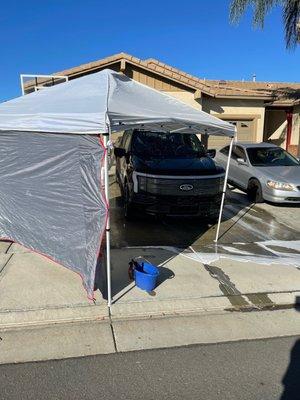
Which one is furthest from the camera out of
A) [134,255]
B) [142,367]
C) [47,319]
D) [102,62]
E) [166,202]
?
[102,62]

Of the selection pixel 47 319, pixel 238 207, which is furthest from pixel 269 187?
pixel 47 319

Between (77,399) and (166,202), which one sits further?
(166,202)

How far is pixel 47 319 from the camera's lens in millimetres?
4359

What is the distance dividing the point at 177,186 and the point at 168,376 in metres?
4.51

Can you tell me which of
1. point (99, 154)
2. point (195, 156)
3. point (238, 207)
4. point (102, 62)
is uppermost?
point (102, 62)

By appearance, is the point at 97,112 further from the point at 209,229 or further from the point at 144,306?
the point at 209,229

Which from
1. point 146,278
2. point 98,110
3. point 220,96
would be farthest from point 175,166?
point 220,96

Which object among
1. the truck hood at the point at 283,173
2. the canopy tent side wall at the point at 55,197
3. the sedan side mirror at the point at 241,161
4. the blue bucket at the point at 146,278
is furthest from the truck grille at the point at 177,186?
the sedan side mirror at the point at 241,161

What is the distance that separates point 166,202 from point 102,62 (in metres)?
8.82

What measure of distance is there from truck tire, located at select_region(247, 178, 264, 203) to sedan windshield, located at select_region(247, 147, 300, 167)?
0.60 meters

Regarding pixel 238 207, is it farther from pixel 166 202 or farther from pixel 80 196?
pixel 80 196

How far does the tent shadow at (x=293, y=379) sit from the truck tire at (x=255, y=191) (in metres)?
6.73

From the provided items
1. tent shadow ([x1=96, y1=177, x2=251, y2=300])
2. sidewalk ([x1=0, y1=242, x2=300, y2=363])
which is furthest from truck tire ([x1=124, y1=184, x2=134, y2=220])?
sidewalk ([x1=0, y1=242, x2=300, y2=363])

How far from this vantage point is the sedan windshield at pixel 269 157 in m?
11.1
